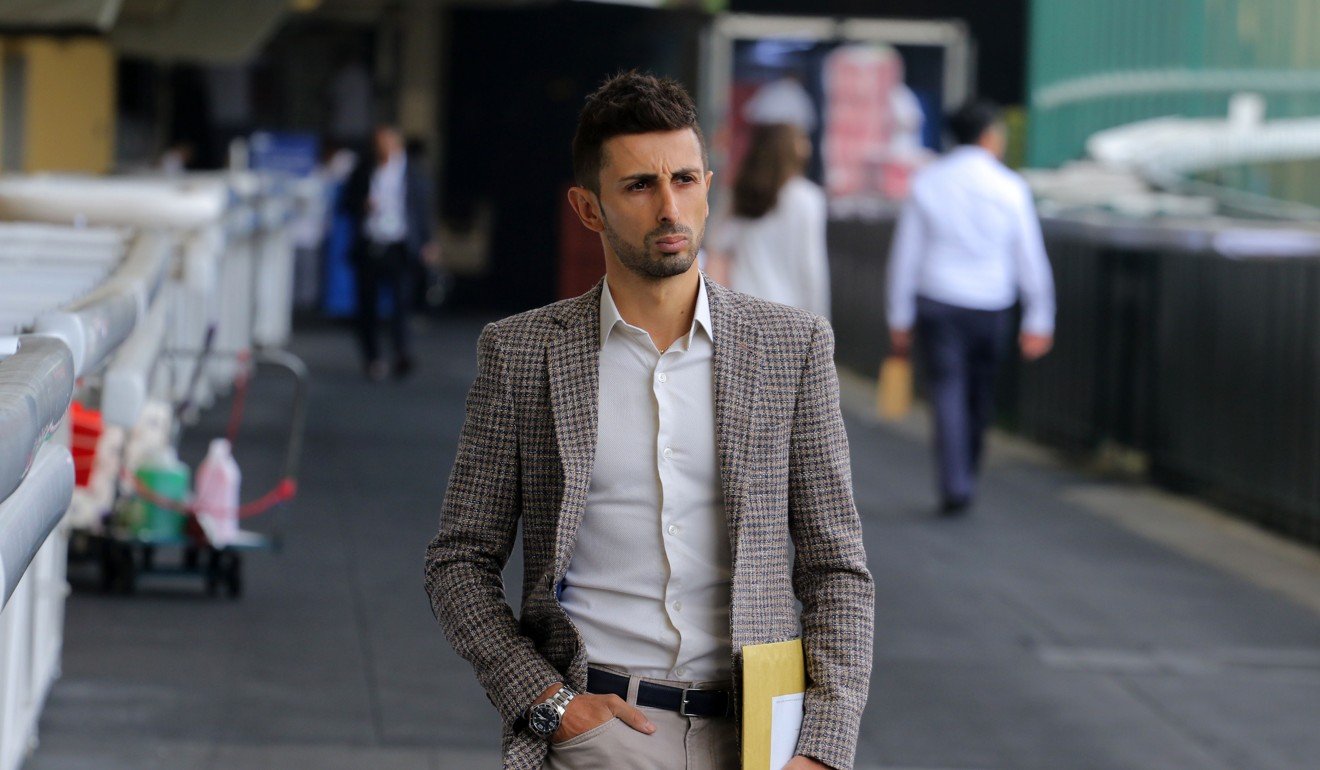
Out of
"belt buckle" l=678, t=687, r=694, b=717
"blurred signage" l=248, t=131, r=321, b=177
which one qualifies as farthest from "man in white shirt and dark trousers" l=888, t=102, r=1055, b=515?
"blurred signage" l=248, t=131, r=321, b=177

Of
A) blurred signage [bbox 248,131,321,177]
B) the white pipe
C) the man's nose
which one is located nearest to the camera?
the man's nose

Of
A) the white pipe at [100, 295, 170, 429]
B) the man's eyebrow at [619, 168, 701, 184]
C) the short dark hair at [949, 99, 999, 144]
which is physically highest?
the man's eyebrow at [619, 168, 701, 184]

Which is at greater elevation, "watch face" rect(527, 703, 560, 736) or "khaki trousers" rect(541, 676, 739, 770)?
"watch face" rect(527, 703, 560, 736)

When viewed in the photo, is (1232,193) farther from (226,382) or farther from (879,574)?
(879,574)

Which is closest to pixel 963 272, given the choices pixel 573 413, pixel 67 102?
pixel 573 413

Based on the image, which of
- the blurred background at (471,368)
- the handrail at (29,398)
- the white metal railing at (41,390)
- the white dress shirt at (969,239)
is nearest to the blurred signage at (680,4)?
the blurred background at (471,368)

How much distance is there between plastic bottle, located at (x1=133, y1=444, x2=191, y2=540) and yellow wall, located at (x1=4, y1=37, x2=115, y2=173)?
30.0 ft

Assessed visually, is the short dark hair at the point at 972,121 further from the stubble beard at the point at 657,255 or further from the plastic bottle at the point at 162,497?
the stubble beard at the point at 657,255

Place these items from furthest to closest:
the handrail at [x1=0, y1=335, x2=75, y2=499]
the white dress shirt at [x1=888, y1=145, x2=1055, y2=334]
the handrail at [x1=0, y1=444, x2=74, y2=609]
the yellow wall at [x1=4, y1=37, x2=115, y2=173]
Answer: the yellow wall at [x1=4, y1=37, x2=115, y2=173]
the white dress shirt at [x1=888, y1=145, x2=1055, y2=334]
the handrail at [x1=0, y1=444, x2=74, y2=609]
the handrail at [x1=0, y1=335, x2=75, y2=499]

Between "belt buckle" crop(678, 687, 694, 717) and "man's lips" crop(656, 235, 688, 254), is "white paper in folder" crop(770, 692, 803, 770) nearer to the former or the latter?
"belt buckle" crop(678, 687, 694, 717)

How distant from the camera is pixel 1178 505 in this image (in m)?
11.2

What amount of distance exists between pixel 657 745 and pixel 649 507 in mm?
329

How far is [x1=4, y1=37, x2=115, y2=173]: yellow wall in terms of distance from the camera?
645 inches

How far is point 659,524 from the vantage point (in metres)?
2.92
